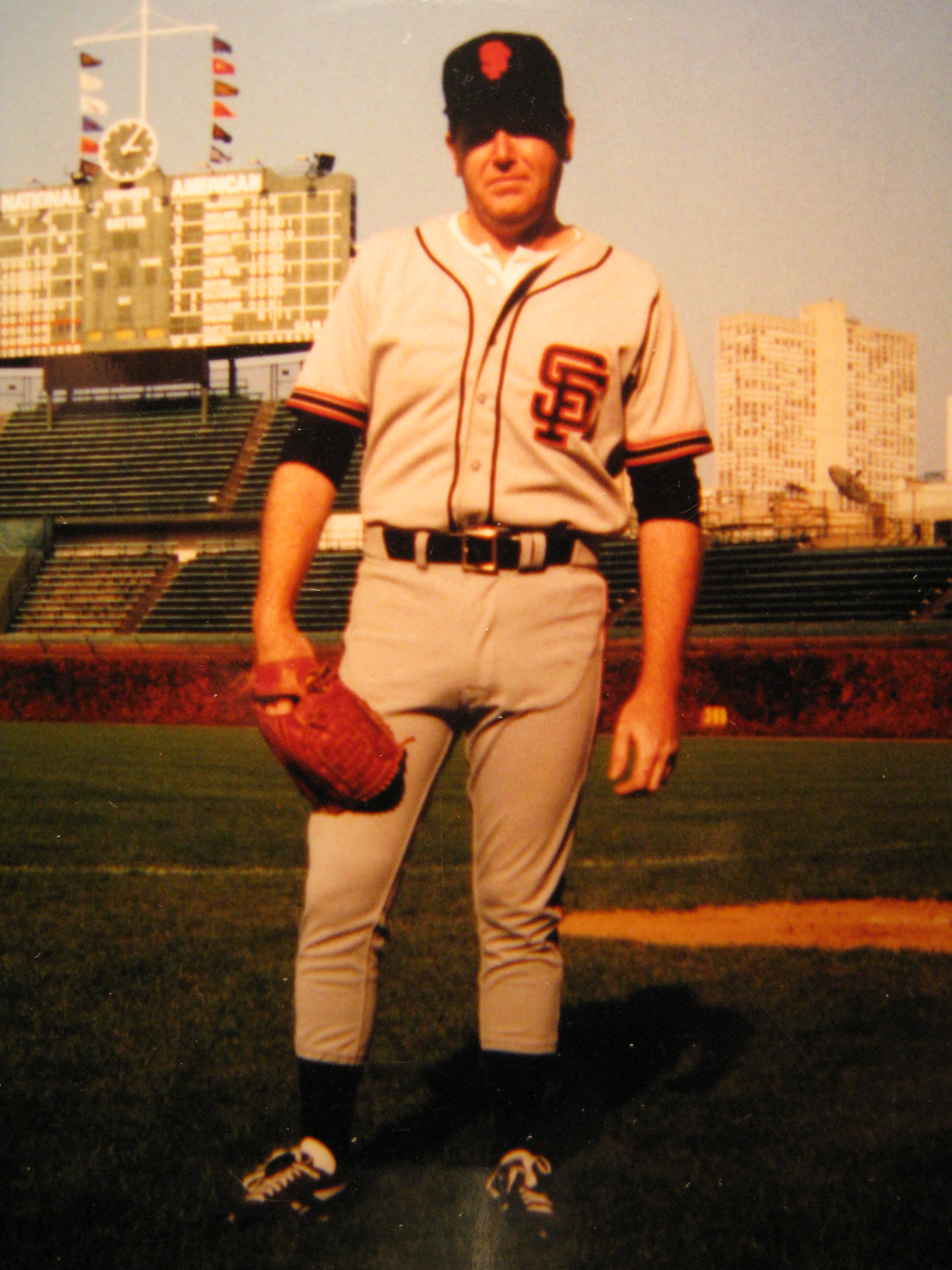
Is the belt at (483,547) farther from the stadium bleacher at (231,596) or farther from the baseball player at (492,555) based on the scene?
the stadium bleacher at (231,596)

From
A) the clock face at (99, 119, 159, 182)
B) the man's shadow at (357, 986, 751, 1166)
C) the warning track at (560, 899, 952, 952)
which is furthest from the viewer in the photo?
the clock face at (99, 119, 159, 182)

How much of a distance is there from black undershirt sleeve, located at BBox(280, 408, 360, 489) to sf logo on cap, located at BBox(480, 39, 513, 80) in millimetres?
585

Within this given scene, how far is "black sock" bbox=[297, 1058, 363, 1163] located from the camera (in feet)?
6.20

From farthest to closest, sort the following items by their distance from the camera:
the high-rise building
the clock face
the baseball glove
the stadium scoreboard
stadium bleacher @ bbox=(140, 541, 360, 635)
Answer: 1. the high-rise building
2. the stadium scoreboard
3. stadium bleacher @ bbox=(140, 541, 360, 635)
4. the clock face
5. the baseball glove

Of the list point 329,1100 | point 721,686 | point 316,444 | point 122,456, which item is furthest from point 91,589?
point 329,1100

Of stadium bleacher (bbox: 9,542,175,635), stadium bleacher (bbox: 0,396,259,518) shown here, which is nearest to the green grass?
stadium bleacher (bbox: 9,542,175,635)

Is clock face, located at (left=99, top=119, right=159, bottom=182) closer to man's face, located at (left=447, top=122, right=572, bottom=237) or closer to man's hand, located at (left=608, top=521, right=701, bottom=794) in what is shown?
man's face, located at (left=447, top=122, right=572, bottom=237)

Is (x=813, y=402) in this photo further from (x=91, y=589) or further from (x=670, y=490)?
(x=670, y=490)

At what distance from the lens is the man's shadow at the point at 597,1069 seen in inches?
91.0

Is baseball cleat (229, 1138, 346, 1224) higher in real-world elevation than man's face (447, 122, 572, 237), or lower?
lower

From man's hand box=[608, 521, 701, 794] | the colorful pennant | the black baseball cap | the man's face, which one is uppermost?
the colorful pennant

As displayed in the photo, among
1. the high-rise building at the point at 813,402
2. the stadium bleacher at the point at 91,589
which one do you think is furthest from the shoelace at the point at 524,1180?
the high-rise building at the point at 813,402

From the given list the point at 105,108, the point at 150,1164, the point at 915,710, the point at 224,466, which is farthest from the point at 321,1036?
the point at 224,466

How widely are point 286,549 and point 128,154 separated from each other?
13.5 m
